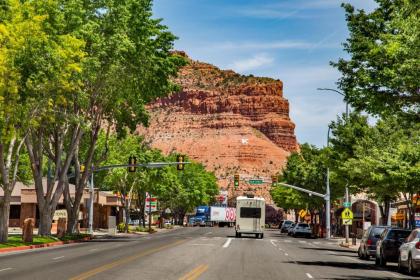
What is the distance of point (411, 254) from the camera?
80.5 feet

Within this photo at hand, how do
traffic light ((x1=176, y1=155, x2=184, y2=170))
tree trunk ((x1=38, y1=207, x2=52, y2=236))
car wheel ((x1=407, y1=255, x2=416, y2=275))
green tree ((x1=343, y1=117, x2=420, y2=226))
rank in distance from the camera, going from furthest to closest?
traffic light ((x1=176, y1=155, x2=184, y2=170)) → tree trunk ((x1=38, y1=207, x2=52, y2=236)) → green tree ((x1=343, y1=117, x2=420, y2=226)) → car wheel ((x1=407, y1=255, x2=416, y2=275))

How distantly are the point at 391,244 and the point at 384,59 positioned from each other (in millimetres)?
9529

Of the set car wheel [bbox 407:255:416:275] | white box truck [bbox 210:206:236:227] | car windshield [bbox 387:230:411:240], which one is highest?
white box truck [bbox 210:206:236:227]

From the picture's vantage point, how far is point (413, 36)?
846 inches

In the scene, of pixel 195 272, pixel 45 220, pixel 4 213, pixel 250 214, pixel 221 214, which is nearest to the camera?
pixel 195 272

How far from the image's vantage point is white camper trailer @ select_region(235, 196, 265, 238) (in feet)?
200

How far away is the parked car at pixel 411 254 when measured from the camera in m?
24.0

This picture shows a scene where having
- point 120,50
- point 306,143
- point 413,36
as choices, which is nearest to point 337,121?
point 120,50

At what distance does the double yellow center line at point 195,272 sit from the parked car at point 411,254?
685cm

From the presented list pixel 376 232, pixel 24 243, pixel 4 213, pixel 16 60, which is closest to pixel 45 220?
pixel 24 243

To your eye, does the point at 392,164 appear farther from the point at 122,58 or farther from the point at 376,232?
the point at 122,58

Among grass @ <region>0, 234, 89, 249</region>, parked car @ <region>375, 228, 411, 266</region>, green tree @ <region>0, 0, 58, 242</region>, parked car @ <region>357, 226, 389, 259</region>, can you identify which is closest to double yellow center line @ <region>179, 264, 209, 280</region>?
parked car @ <region>375, 228, 411, 266</region>

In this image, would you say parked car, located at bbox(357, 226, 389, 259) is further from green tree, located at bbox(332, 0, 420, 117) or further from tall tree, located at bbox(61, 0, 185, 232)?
tall tree, located at bbox(61, 0, 185, 232)

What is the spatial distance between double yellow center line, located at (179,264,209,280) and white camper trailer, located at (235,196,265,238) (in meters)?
36.5
